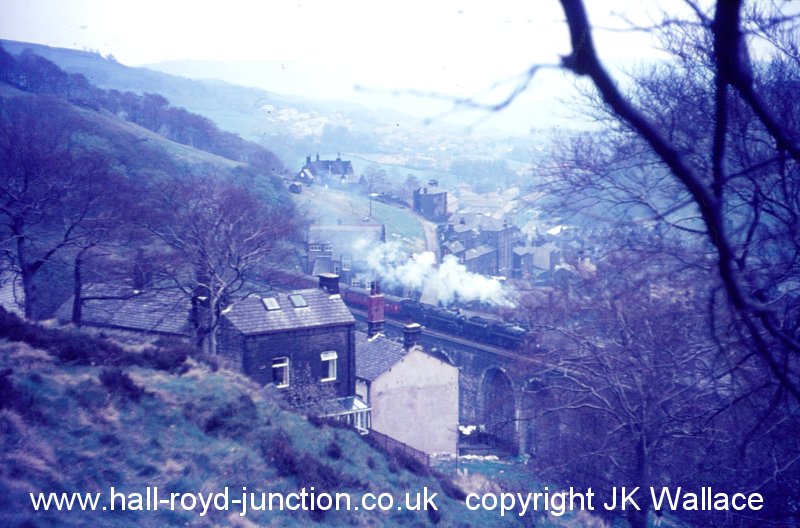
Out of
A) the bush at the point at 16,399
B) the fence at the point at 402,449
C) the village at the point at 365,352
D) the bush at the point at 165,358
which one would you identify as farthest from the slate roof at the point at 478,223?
the bush at the point at 16,399

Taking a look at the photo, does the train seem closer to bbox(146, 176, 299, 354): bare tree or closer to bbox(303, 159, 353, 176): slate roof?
bbox(146, 176, 299, 354): bare tree

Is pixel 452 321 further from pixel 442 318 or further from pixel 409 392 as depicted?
pixel 409 392

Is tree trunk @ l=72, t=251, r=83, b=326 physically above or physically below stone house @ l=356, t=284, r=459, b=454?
above

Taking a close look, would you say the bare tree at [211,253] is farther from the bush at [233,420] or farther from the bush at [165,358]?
the bush at [233,420]

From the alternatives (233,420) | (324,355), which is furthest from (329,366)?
(233,420)

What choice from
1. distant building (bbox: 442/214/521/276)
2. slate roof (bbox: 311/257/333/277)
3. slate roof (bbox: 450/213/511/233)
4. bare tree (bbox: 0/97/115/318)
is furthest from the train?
slate roof (bbox: 450/213/511/233)

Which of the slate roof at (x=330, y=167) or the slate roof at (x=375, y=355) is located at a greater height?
the slate roof at (x=330, y=167)

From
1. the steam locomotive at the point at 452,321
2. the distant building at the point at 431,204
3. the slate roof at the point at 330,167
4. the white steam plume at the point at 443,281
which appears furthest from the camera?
the slate roof at the point at 330,167
